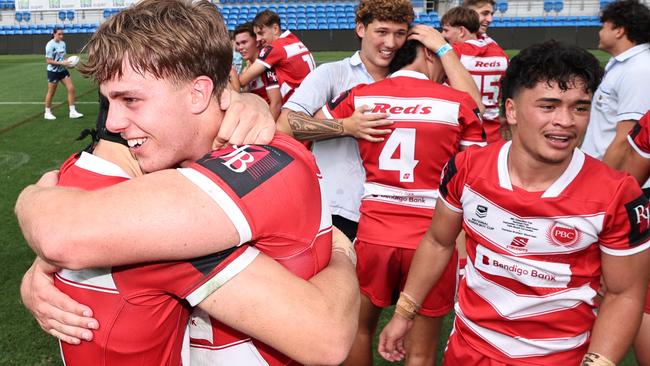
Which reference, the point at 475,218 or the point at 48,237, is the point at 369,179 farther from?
the point at 48,237

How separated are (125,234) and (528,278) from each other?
165 cm

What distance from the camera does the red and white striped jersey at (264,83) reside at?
691 cm

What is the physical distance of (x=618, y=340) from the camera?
2082 mm

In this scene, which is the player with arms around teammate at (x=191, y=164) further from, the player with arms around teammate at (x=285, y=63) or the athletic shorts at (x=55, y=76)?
the athletic shorts at (x=55, y=76)

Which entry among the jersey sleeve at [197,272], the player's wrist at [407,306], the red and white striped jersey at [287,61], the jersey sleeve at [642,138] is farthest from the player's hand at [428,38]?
the red and white striped jersey at [287,61]

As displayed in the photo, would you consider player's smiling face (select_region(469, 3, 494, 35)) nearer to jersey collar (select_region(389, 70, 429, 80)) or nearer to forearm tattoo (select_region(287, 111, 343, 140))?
jersey collar (select_region(389, 70, 429, 80))

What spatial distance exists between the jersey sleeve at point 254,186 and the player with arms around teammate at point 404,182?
1835mm

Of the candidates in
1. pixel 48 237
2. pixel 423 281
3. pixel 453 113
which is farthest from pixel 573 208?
pixel 48 237

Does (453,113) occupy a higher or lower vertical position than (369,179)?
higher

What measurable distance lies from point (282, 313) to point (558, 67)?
62.9 inches

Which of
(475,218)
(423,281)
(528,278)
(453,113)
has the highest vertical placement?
(453,113)

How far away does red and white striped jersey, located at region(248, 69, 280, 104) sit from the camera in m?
6.91

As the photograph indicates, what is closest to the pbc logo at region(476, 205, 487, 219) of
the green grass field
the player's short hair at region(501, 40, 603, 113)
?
the player's short hair at region(501, 40, 603, 113)

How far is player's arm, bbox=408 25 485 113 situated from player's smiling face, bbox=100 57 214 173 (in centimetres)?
242
